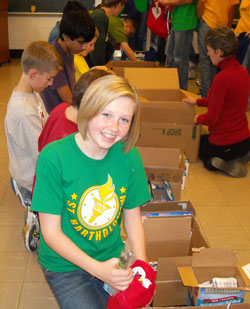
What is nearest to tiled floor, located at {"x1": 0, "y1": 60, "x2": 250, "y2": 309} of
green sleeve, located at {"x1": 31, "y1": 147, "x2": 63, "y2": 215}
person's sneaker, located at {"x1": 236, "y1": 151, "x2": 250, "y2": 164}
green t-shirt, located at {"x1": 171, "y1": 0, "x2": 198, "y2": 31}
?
person's sneaker, located at {"x1": 236, "y1": 151, "x2": 250, "y2": 164}

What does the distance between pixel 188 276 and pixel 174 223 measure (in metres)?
0.33

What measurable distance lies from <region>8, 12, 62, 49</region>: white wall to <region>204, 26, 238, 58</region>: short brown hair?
4.24m

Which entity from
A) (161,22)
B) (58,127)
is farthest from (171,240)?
(161,22)

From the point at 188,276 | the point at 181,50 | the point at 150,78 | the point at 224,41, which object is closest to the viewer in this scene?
the point at 188,276

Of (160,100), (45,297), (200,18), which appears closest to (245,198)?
(160,100)

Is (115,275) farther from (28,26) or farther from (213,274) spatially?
(28,26)

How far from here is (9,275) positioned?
6.71 feet

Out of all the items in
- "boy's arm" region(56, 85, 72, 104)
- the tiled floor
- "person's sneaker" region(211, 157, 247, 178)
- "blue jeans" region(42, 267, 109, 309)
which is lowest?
the tiled floor

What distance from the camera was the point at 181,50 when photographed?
442cm

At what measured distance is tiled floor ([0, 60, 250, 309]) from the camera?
195 cm

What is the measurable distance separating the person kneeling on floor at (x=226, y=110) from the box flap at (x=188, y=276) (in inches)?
63.3

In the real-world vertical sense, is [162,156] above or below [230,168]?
above

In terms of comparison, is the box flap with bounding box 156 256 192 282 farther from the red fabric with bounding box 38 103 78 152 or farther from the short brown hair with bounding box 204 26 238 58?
the short brown hair with bounding box 204 26 238 58

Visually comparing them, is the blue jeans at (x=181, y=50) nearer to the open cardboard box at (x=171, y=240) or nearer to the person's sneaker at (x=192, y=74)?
the person's sneaker at (x=192, y=74)
